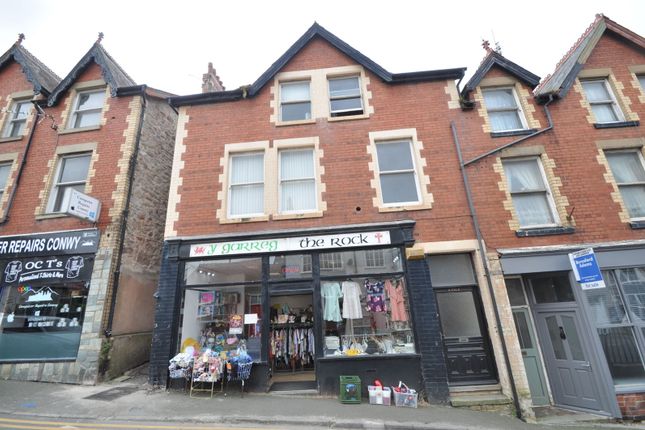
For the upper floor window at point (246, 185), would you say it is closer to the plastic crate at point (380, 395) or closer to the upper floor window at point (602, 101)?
the plastic crate at point (380, 395)

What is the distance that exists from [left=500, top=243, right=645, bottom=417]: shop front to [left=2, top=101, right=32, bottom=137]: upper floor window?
56.1ft

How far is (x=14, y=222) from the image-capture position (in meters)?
9.70

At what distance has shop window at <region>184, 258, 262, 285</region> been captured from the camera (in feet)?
27.7

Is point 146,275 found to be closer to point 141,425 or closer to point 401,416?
point 141,425

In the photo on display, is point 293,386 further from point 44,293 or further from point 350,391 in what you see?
point 44,293

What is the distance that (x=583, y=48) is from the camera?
382 inches

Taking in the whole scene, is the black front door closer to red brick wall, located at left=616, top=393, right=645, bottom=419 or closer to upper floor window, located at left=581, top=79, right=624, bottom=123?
red brick wall, located at left=616, top=393, right=645, bottom=419

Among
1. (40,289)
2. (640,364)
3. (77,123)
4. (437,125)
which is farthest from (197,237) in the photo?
(640,364)

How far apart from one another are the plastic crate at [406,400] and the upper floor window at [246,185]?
5849 millimetres

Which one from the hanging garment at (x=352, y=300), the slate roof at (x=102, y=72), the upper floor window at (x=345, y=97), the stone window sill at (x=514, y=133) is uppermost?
the slate roof at (x=102, y=72)

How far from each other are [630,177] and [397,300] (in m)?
7.53

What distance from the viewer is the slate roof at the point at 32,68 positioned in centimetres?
1149

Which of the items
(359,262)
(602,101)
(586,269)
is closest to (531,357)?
(586,269)

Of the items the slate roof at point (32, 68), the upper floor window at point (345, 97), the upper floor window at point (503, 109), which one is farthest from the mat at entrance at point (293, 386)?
the slate roof at point (32, 68)
